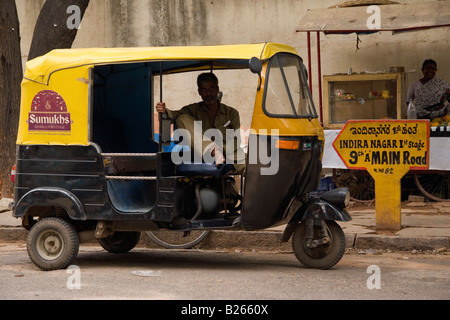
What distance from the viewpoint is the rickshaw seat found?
7.44 m

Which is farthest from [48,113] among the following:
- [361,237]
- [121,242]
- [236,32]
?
[236,32]

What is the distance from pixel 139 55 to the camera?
733cm

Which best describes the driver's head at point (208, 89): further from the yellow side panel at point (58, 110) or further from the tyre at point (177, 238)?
the tyre at point (177, 238)

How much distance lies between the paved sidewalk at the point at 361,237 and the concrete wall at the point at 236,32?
12.3 ft

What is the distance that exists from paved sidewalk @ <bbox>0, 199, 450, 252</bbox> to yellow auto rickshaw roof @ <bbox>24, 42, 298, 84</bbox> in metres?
2.32

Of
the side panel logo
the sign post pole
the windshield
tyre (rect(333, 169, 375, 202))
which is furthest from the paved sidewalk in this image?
the side panel logo

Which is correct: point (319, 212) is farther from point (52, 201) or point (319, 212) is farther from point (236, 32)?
point (236, 32)

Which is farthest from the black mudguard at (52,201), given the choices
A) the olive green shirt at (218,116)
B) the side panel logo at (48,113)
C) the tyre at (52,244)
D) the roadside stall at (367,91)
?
the roadside stall at (367,91)

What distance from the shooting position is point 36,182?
7578 mm

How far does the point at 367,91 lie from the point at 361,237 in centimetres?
431

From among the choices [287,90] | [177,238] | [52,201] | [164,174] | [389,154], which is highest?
[287,90]

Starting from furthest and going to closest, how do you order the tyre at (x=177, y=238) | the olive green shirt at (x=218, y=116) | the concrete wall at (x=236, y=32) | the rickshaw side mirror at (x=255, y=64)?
the concrete wall at (x=236, y=32) < the tyre at (x=177, y=238) < the olive green shirt at (x=218, y=116) < the rickshaw side mirror at (x=255, y=64)

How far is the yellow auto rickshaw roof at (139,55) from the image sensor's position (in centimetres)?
721

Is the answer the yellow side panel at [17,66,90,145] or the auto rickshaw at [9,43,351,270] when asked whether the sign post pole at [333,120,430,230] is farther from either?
the yellow side panel at [17,66,90,145]
